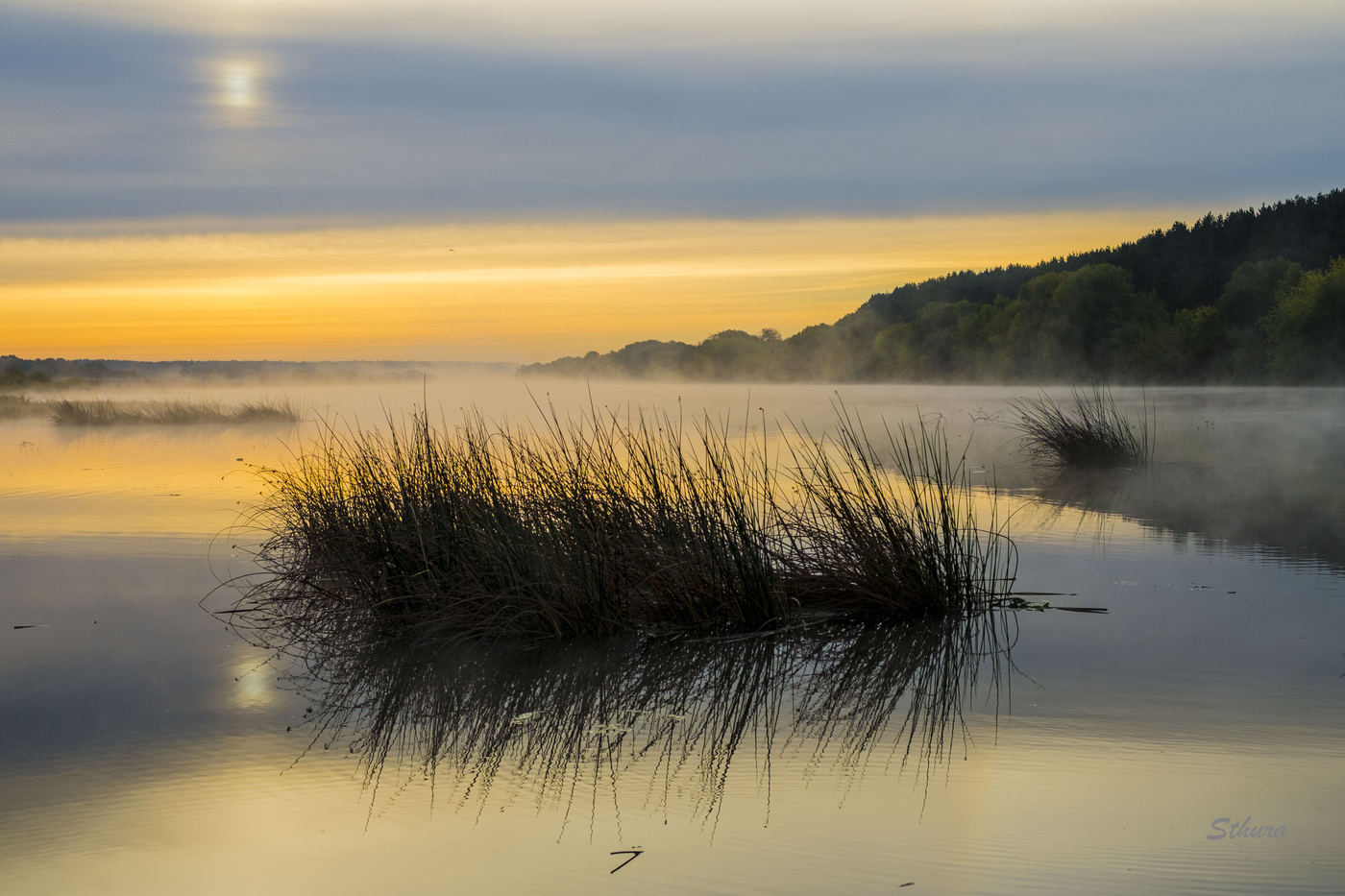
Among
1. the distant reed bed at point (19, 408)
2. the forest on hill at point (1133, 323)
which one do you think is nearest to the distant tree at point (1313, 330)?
the forest on hill at point (1133, 323)

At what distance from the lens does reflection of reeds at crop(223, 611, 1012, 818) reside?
3.91 metres

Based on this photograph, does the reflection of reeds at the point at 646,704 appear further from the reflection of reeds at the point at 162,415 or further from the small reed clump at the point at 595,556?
the reflection of reeds at the point at 162,415

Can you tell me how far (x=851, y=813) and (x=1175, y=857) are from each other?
95 cm

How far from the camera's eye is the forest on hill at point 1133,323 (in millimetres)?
52531

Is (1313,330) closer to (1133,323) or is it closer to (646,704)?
(1133,323)

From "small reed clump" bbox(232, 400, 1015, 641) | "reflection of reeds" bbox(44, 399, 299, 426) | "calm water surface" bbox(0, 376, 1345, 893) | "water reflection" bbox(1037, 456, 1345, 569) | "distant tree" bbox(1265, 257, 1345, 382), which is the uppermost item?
"distant tree" bbox(1265, 257, 1345, 382)

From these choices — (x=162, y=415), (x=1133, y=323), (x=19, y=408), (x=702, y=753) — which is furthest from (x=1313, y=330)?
(x=702, y=753)

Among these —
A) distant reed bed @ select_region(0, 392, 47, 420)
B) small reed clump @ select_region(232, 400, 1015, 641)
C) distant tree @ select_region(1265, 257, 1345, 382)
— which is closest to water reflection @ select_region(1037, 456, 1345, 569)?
small reed clump @ select_region(232, 400, 1015, 641)

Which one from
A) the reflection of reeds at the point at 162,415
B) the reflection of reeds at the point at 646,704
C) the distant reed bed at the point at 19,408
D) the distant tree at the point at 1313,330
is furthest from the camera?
the distant tree at the point at 1313,330

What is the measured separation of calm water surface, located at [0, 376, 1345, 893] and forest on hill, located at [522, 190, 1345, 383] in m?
52.1

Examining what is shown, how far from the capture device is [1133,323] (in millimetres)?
66062

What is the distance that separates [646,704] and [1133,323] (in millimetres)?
68183

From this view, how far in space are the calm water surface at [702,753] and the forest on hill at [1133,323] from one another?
52.1m

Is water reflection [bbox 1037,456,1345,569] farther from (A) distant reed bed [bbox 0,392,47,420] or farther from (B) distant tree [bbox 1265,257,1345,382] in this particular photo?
(B) distant tree [bbox 1265,257,1345,382]
